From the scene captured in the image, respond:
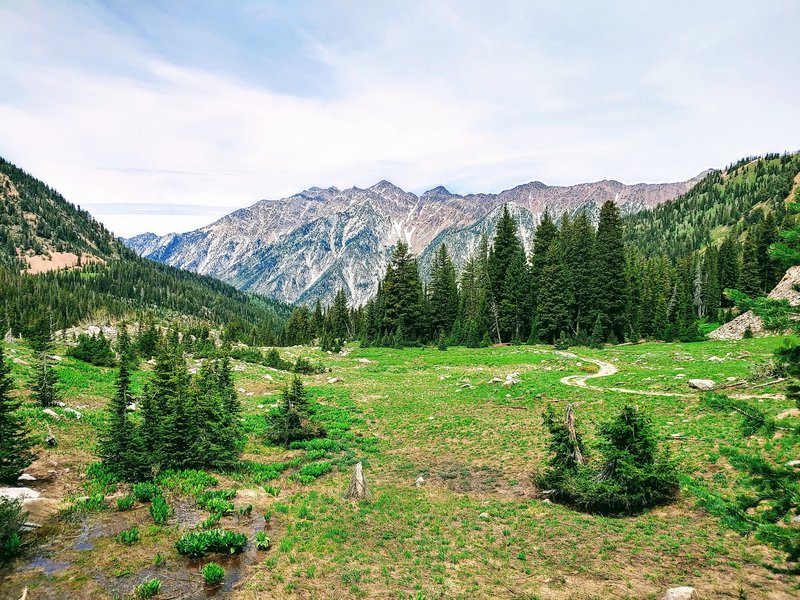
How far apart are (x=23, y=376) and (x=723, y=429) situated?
39.5 m

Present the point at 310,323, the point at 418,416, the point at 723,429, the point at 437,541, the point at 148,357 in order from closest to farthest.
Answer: the point at 437,541 → the point at 723,429 → the point at 418,416 → the point at 148,357 → the point at 310,323

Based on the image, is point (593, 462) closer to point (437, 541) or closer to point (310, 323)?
point (437, 541)

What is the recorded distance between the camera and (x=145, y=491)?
13047mm

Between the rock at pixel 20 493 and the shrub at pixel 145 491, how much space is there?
250 cm

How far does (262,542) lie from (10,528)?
5814mm

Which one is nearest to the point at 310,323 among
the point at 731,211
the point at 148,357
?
the point at 148,357

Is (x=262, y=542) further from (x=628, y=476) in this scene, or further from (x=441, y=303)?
(x=441, y=303)

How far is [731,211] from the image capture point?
177875 millimetres

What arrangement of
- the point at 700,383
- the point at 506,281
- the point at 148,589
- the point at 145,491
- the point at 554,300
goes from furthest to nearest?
the point at 506,281, the point at 554,300, the point at 700,383, the point at 145,491, the point at 148,589

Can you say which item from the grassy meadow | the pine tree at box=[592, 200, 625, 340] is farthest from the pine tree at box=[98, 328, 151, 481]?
the pine tree at box=[592, 200, 625, 340]

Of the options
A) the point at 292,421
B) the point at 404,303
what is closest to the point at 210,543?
the point at 292,421

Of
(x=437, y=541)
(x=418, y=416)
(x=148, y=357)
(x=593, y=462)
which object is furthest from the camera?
(x=148, y=357)

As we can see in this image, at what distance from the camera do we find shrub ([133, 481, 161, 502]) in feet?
42.4

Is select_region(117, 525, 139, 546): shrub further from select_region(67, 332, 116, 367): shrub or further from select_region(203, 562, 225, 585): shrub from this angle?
select_region(67, 332, 116, 367): shrub
